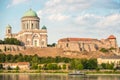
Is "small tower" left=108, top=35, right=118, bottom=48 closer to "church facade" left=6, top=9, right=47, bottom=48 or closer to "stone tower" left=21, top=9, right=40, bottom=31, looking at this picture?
"church facade" left=6, top=9, right=47, bottom=48

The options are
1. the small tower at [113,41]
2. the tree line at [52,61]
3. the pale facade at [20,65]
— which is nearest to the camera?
the tree line at [52,61]

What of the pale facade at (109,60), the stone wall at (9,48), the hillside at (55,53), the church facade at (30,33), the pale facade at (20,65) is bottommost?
the pale facade at (20,65)

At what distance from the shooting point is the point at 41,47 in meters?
71.4

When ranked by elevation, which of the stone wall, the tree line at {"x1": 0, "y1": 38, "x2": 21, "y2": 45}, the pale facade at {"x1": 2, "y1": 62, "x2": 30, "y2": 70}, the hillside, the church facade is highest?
the church facade

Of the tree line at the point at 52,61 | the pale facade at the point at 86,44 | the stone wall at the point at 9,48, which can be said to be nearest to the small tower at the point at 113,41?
the pale facade at the point at 86,44

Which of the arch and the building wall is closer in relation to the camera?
the building wall

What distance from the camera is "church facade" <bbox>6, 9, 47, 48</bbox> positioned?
73.5 m

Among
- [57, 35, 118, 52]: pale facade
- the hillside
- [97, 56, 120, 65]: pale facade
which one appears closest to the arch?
[57, 35, 118, 52]: pale facade

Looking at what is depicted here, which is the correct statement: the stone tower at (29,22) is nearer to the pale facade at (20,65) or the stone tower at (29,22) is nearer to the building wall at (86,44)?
the building wall at (86,44)

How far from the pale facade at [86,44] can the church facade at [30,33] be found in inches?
135

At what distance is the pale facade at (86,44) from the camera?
7344cm

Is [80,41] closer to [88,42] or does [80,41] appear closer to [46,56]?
[88,42]

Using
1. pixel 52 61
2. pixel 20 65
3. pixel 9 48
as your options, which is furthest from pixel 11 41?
pixel 20 65

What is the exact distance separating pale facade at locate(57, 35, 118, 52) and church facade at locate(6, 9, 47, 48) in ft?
11.2
